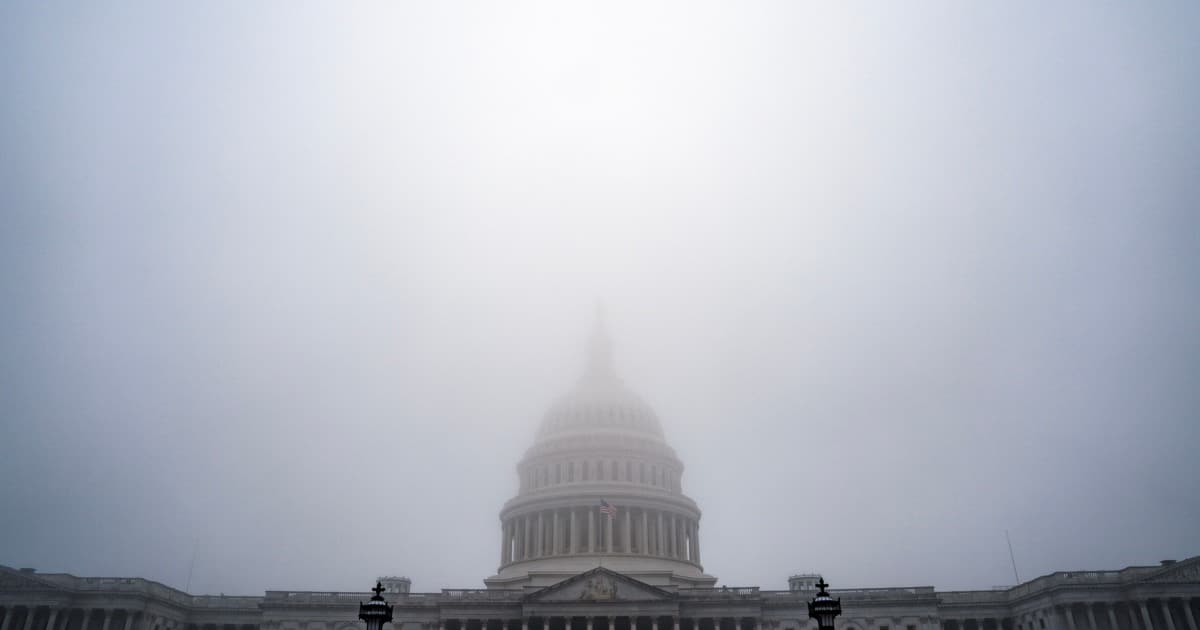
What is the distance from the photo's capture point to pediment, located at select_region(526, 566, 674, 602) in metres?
72.3

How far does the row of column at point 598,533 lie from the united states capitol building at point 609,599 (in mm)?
146

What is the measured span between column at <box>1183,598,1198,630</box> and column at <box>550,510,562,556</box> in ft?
188

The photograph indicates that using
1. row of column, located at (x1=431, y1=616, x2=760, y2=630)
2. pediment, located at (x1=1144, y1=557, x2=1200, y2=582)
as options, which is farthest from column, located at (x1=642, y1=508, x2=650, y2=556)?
pediment, located at (x1=1144, y1=557, x2=1200, y2=582)

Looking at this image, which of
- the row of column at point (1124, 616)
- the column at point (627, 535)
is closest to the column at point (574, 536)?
the column at point (627, 535)

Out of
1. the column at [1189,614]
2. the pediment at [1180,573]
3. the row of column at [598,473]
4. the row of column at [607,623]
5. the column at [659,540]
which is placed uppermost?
the row of column at [598,473]

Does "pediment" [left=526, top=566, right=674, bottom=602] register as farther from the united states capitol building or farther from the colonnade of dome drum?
the colonnade of dome drum

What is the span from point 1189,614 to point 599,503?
178 ft

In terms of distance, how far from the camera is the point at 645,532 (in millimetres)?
89125

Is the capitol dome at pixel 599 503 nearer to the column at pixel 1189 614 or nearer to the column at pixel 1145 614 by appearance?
the column at pixel 1145 614

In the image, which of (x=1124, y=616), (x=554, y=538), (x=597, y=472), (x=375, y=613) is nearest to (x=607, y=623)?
(x=554, y=538)

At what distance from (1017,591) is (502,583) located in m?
51.9

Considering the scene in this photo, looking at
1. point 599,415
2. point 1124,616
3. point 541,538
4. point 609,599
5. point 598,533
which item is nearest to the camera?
point 1124,616

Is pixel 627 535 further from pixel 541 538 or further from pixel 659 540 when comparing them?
pixel 541 538

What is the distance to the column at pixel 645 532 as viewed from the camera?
289ft
